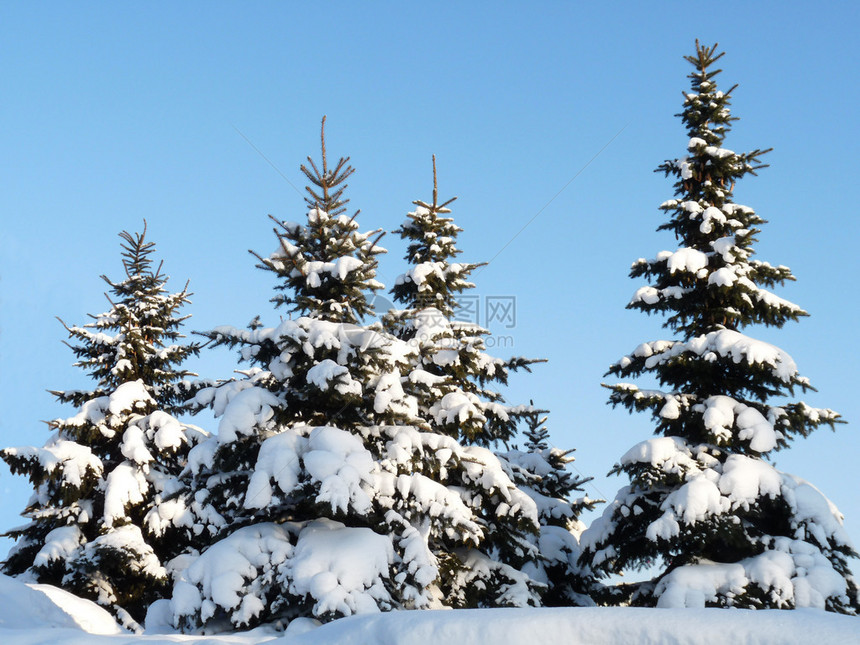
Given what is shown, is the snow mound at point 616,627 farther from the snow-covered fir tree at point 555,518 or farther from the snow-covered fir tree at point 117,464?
the snow-covered fir tree at point 117,464

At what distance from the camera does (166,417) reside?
1852 cm

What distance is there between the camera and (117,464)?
19.1m

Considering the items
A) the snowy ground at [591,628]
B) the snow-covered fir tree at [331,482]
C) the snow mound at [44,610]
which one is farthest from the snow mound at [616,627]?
the snow mound at [44,610]

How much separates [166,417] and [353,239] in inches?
327

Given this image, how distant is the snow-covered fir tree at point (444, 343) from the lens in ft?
48.6

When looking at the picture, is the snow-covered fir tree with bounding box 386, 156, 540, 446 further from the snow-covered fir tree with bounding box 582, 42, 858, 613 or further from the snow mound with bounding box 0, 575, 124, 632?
the snow mound with bounding box 0, 575, 124, 632

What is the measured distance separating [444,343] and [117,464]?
1024cm

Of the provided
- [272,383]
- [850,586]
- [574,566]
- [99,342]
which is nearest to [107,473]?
[99,342]

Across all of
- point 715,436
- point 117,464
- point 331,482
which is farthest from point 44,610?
point 715,436

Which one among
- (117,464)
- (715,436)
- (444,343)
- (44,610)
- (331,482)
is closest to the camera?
(331,482)

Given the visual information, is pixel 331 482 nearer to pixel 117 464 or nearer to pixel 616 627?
pixel 616 627

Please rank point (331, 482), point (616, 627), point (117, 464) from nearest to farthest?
point (616, 627), point (331, 482), point (117, 464)

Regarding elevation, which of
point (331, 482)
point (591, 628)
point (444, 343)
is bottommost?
point (591, 628)

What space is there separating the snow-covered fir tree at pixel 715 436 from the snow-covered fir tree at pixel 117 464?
11.3 m
